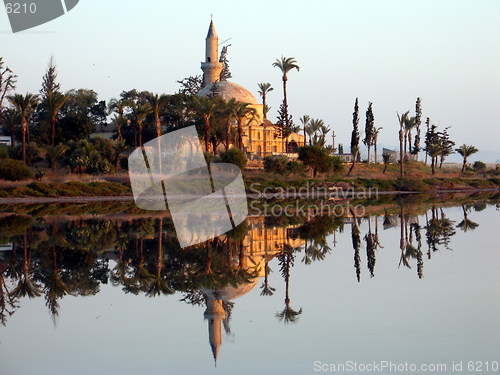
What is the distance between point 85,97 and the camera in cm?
6431

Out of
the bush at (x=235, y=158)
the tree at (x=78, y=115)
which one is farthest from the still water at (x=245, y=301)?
the tree at (x=78, y=115)

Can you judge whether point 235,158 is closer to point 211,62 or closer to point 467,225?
point 211,62

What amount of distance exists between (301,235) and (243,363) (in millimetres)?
13550

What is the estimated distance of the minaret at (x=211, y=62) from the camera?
6519cm

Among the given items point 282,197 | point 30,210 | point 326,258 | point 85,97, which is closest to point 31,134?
point 85,97

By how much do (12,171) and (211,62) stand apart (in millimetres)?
29698

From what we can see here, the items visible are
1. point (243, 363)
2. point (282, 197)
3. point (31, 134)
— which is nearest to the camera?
point (243, 363)

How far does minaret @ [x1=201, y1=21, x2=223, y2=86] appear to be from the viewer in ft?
214

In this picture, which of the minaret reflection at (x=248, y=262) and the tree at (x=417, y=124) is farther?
the tree at (x=417, y=124)

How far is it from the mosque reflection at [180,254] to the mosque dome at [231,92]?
35.8 metres

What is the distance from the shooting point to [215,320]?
10359 millimetres

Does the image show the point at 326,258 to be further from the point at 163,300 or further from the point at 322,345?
the point at 322,345

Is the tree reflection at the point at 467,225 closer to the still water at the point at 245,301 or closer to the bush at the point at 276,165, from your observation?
the still water at the point at 245,301

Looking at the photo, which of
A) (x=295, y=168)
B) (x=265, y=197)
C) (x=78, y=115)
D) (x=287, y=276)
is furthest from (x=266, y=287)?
(x=78, y=115)
